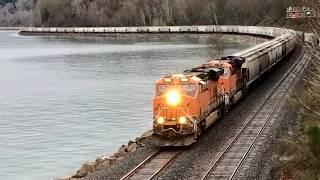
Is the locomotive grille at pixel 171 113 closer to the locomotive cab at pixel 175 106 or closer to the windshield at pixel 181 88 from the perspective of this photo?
the locomotive cab at pixel 175 106

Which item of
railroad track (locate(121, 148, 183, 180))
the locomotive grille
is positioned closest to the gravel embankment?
railroad track (locate(121, 148, 183, 180))

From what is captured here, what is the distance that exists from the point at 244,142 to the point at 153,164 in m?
4.92

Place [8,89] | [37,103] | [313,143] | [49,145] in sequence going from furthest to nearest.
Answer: [8,89] < [37,103] < [49,145] < [313,143]

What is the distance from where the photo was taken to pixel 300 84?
4188 cm

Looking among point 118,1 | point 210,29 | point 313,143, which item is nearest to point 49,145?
point 313,143

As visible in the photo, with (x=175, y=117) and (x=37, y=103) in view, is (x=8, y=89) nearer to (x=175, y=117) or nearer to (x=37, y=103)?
(x=37, y=103)

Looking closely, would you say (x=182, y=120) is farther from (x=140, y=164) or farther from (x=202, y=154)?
(x=140, y=164)

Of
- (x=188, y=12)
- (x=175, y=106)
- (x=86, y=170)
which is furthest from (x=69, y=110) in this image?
(x=188, y=12)

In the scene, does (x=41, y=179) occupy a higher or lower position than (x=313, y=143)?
lower

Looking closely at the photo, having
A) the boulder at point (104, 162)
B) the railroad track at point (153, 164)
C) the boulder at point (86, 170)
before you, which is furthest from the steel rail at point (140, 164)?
the boulder at point (86, 170)

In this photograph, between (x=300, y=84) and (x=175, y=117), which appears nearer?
(x=175, y=117)

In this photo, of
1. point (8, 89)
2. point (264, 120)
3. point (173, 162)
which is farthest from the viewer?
point (8, 89)

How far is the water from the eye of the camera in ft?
100.0

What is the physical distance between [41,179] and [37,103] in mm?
23259
